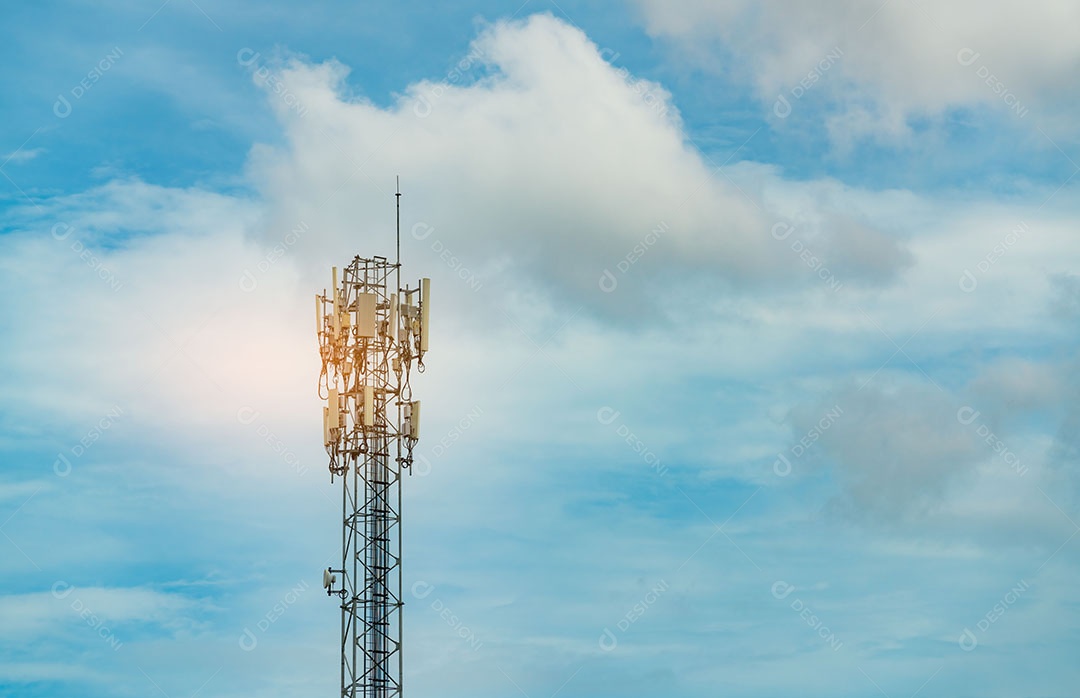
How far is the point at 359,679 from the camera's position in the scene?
99.2 meters

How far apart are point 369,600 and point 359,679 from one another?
135 inches

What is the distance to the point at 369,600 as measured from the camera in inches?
3925

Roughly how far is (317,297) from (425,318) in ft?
16.0

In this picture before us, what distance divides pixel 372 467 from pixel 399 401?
3.22 meters

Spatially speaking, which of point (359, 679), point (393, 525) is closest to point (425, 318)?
point (393, 525)

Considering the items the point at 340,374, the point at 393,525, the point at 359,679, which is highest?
the point at 340,374

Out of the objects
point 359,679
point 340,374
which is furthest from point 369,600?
point 340,374

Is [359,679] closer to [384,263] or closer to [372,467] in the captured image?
[372,467]

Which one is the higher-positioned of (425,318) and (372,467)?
(425,318)

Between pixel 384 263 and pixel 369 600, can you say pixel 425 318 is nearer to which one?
pixel 384 263

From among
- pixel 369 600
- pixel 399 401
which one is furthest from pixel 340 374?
pixel 369 600

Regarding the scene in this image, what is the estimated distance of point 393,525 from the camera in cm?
10038

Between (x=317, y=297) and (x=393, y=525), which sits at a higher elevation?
(x=317, y=297)

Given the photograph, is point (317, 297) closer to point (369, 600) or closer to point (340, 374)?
point (340, 374)
